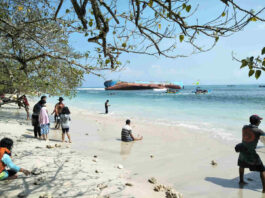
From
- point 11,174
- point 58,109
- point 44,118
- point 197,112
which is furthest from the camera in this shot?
point 197,112

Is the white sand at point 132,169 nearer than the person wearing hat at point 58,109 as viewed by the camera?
Yes

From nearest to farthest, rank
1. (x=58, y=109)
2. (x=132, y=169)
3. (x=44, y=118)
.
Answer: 1. (x=132, y=169)
2. (x=44, y=118)
3. (x=58, y=109)

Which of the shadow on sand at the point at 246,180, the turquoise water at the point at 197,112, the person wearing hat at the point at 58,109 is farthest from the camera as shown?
the turquoise water at the point at 197,112

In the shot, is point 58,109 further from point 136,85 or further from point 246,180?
point 136,85

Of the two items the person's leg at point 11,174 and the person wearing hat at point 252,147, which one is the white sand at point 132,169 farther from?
the person wearing hat at point 252,147

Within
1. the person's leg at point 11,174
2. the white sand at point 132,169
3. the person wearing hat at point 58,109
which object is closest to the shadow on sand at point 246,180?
the white sand at point 132,169

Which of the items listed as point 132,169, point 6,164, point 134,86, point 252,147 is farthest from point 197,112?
point 134,86

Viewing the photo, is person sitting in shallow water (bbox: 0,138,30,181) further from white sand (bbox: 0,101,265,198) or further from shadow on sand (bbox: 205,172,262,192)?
shadow on sand (bbox: 205,172,262,192)

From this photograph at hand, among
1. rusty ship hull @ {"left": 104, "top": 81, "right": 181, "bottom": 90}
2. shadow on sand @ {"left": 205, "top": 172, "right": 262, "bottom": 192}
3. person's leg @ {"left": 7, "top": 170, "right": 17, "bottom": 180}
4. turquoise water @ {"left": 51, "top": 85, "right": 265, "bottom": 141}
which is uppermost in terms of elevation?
rusty ship hull @ {"left": 104, "top": 81, "right": 181, "bottom": 90}

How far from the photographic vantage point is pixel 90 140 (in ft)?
33.0

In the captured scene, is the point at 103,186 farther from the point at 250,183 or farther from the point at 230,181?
the point at 250,183

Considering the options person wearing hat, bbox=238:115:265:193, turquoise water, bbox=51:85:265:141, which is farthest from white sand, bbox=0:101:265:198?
turquoise water, bbox=51:85:265:141

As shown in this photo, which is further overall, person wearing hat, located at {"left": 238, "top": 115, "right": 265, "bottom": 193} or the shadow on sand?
the shadow on sand

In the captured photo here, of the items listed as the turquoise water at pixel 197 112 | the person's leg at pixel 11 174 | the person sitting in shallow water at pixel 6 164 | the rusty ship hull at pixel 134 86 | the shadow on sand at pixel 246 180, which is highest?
the rusty ship hull at pixel 134 86
